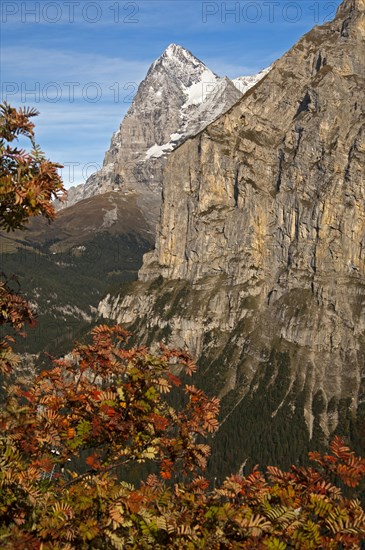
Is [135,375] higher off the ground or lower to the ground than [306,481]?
higher

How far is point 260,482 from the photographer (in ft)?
55.3

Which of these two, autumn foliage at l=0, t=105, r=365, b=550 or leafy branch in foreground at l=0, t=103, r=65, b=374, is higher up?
leafy branch in foreground at l=0, t=103, r=65, b=374

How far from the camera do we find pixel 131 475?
55.0 feet

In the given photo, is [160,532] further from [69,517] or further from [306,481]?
[306,481]

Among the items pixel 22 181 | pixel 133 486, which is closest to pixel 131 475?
pixel 133 486

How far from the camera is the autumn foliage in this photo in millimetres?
14016

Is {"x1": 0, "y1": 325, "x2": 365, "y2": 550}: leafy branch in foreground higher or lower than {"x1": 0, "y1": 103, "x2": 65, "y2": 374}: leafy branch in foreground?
below

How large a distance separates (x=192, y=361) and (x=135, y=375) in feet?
8.20

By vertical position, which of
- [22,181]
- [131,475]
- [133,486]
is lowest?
[133,486]

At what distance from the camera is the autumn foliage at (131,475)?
1402 cm

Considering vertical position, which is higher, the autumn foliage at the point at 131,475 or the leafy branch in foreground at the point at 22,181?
the leafy branch in foreground at the point at 22,181

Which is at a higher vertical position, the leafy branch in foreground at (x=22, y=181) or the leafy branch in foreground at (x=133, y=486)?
the leafy branch in foreground at (x=22, y=181)

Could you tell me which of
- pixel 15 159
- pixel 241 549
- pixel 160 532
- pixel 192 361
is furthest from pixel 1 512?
pixel 15 159

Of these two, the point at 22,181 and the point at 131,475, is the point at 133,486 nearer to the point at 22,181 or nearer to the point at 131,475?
the point at 131,475
